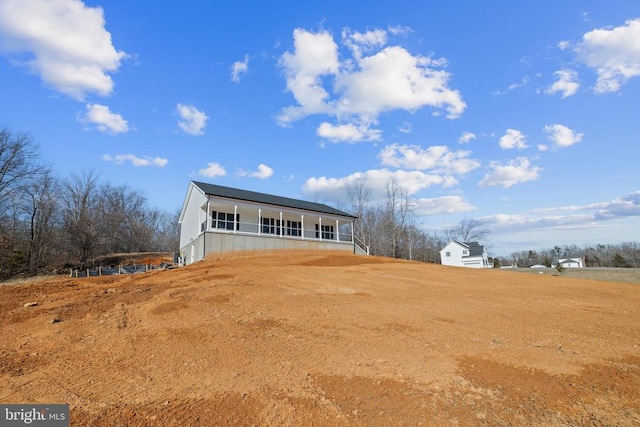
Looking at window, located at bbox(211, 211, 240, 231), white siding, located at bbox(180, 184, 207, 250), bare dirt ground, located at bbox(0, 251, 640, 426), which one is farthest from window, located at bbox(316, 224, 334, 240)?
bare dirt ground, located at bbox(0, 251, 640, 426)

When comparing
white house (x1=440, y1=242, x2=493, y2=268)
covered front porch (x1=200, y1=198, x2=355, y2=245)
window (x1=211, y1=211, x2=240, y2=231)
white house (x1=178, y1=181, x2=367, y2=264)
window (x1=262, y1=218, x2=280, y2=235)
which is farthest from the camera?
white house (x1=440, y1=242, x2=493, y2=268)

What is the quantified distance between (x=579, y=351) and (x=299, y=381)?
4.88 metres

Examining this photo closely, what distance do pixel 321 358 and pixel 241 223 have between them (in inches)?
790

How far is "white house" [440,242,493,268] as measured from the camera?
53.1 metres

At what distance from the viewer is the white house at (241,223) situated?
2148 cm

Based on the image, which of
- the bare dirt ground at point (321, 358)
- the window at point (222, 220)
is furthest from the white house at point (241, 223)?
the bare dirt ground at point (321, 358)

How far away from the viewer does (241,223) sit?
24328 mm

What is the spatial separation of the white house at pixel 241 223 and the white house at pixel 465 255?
31587mm

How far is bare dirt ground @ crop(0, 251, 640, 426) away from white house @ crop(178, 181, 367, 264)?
38.8 ft

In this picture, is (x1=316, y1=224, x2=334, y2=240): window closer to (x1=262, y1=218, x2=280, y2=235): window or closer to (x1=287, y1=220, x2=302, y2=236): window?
(x1=287, y1=220, x2=302, y2=236): window

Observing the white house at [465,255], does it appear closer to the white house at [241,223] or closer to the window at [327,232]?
the window at [327,232]

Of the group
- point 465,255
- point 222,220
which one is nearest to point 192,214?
point 222,220

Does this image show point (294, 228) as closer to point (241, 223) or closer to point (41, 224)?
point (241, 223)

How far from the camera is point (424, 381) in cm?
449
